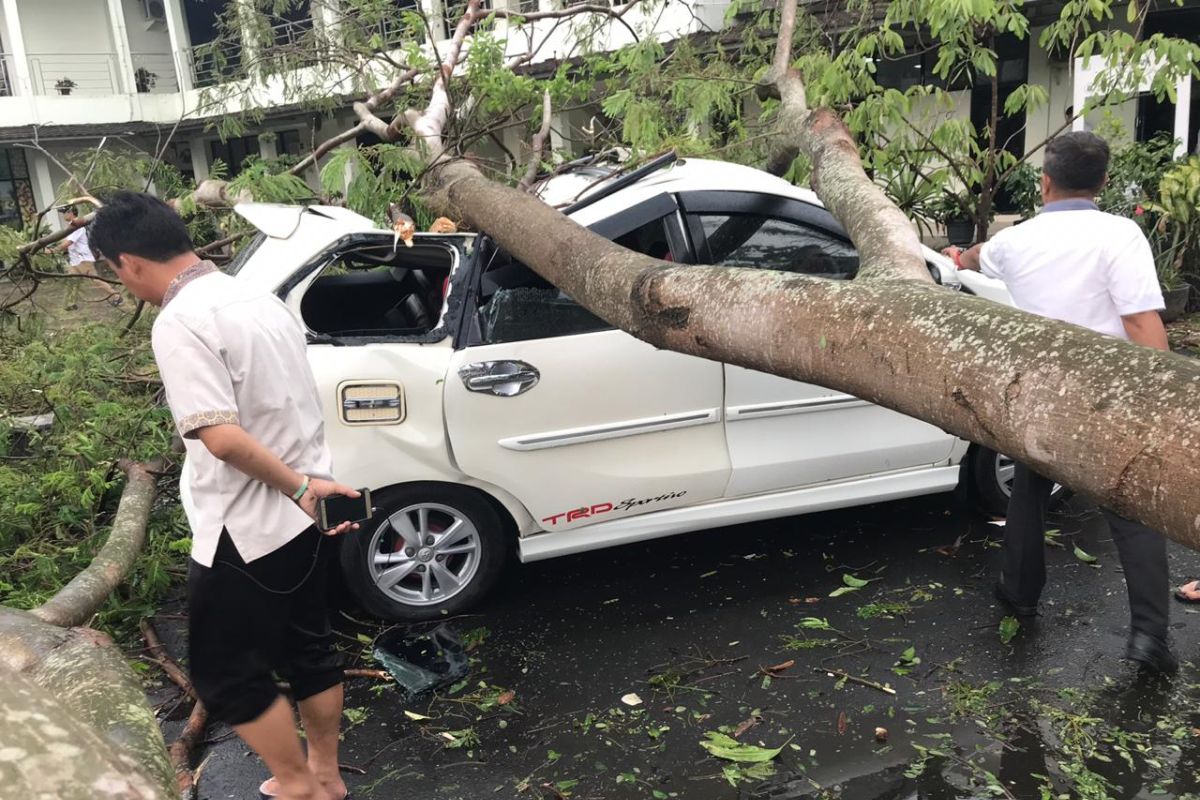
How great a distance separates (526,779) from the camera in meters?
3.11

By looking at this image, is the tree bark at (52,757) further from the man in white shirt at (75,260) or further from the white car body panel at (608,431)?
the man in white shirt at (75,260)

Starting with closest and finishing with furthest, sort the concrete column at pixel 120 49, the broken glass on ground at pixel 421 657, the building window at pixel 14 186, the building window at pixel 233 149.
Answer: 1. the broken glass on ground at pixel 421 657
2. the concrete column at pixel 120 49
3. the building window at pixel 14 186
4. the building window at pixel 233 149

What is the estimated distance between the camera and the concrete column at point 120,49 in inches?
961

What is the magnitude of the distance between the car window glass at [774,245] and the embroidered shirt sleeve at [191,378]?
2.49 m

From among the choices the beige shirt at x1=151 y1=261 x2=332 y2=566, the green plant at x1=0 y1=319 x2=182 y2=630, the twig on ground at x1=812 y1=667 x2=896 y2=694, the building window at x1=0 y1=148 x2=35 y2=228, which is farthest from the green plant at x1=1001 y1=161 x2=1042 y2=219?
the building window at x1=0 y1=148 x2=35 y2=228

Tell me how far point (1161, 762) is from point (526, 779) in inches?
82.3

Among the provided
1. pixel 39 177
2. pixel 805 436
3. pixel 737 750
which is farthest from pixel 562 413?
pixel 39 177

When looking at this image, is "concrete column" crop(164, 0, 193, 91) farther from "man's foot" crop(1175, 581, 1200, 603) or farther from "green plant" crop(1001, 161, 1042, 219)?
"man's foot" crop(1175, 581, 1200, 603)

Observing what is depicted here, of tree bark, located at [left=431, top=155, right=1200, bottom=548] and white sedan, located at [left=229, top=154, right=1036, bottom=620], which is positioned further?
white sedan, located at [left=229, top=154, right=1036, bottom=620]

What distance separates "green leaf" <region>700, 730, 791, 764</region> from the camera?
10.2 feet

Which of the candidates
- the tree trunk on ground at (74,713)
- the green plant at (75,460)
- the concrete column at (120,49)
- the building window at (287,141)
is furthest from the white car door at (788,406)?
the concrete column at (120,49)

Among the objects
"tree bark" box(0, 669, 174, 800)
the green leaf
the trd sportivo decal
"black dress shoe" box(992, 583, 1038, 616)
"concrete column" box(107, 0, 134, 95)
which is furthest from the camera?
"concrete column" box(107, 0, 134, 95)

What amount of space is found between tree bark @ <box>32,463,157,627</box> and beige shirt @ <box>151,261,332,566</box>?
32.1 inches

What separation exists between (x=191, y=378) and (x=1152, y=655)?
3.48m
